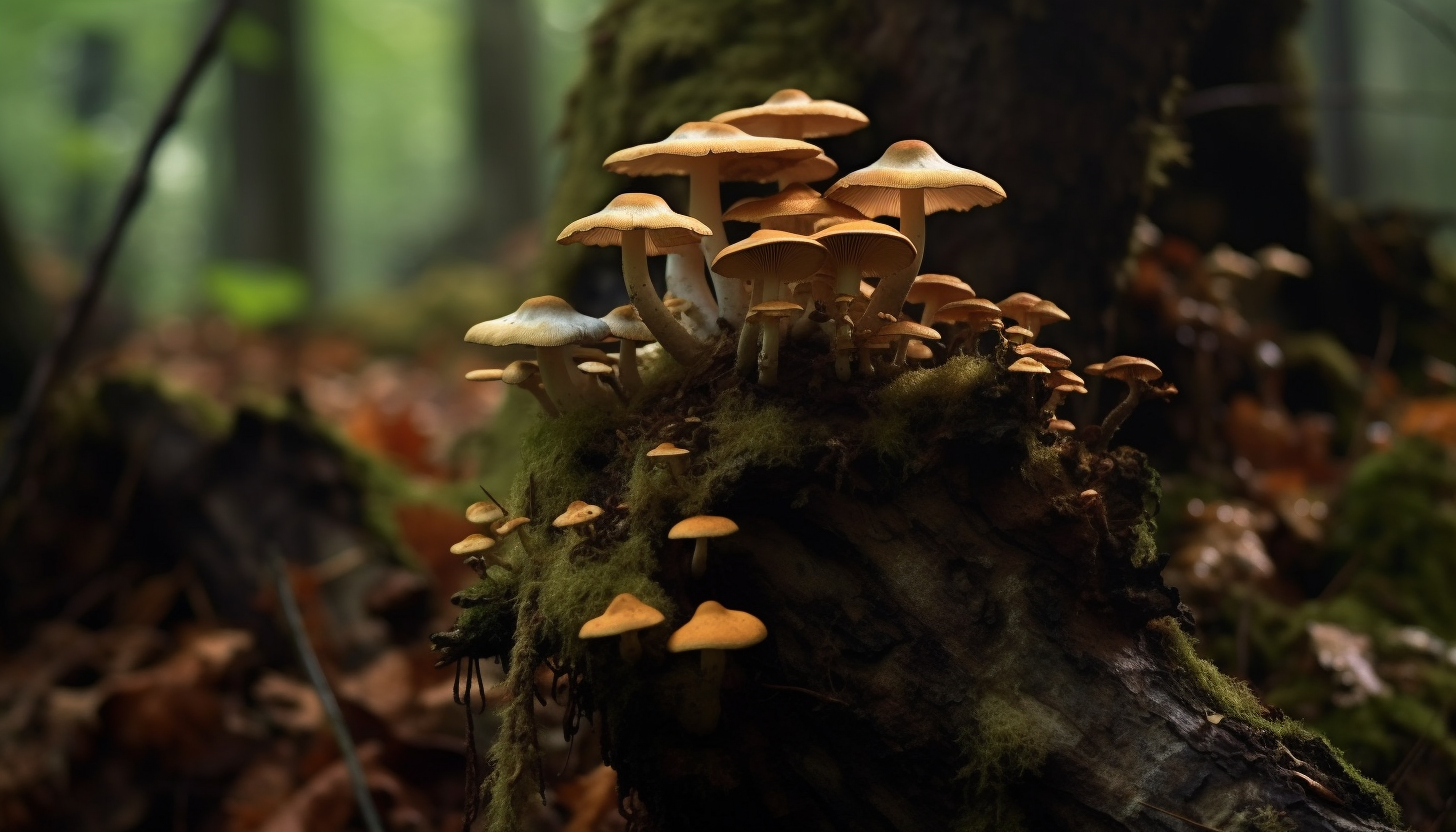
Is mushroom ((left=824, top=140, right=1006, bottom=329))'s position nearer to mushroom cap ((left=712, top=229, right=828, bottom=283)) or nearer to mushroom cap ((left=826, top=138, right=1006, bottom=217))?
mushroom cap ((left=826, top=138, right=1006, bottom=217))

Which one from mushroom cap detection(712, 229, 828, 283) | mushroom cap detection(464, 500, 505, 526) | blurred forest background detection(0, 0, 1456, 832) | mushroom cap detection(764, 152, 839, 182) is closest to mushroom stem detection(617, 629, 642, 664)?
mushroom cap detection(464, 500, 505, 526)

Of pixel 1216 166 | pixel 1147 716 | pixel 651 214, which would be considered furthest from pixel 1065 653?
pixel 1216 166

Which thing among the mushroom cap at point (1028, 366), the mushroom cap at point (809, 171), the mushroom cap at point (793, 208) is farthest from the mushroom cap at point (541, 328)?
the mushroom cap at point (1028, 366)

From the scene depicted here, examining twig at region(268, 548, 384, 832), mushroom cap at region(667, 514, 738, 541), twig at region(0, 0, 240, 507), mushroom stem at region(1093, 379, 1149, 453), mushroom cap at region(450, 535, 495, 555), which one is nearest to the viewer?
mushroom cap at region(667, 514, 738, 541)

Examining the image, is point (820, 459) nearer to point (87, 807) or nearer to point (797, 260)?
point (797, 260)

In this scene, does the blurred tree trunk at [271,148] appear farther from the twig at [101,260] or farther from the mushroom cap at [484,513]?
the mushroom cap at [484,513]

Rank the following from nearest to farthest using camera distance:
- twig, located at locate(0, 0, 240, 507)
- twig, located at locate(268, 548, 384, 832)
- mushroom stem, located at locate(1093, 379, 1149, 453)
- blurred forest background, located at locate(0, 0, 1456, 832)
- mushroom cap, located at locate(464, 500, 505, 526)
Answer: mushroom cap, located at locate(464, 500, 505, 526)
mushroom stem, located at locate(1093, 379, 1149, 453)
twig, located at locate(268, 548, 384, 832)
blurred forest background, located at locate(0, 0, 1456, 832)
twig, located at locate(0, 0, 240, 507)

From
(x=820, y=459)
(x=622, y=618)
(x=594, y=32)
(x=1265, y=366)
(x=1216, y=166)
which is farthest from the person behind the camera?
(x=1216, y=166)
